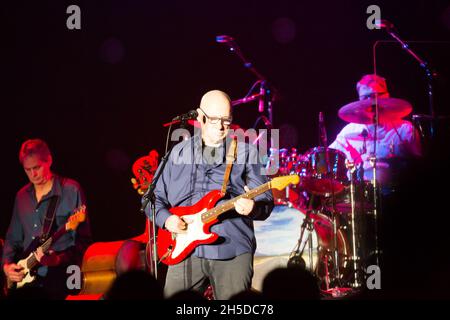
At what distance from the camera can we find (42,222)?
6.17 m

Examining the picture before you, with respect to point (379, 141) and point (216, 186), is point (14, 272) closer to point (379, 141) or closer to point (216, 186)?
point (216, 186)

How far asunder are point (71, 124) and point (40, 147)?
73cm

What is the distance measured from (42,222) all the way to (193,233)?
3013 mm

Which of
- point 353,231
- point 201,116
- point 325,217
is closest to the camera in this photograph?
point 201,116

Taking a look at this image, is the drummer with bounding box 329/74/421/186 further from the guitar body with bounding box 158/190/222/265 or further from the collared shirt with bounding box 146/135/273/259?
the guitar body with bounding box 158/190/222/265

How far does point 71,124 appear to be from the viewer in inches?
280

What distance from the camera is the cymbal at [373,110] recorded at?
20.5 ft

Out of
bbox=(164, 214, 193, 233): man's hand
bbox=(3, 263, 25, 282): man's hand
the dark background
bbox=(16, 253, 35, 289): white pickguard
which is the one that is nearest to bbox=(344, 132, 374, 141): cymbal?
the dark background

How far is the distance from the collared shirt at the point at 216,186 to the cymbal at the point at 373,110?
2.77m

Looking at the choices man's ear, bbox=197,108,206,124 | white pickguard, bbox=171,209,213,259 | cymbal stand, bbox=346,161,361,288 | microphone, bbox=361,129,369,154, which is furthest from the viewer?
microphone, bbox=361,129,369,154

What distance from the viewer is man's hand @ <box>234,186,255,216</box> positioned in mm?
3639

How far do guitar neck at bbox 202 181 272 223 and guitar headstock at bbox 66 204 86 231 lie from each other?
99.9 inches

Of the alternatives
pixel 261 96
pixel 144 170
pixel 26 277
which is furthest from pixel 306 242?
pixel 26 277

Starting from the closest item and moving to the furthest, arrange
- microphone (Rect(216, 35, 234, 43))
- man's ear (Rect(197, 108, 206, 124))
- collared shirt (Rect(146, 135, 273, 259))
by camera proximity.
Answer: collared shirt (Rect(146, 135, 273, 259)) < man's ear (Rect(197, 108, 206, 124)) < microphone (Rect(216, 35, 234, 43))
